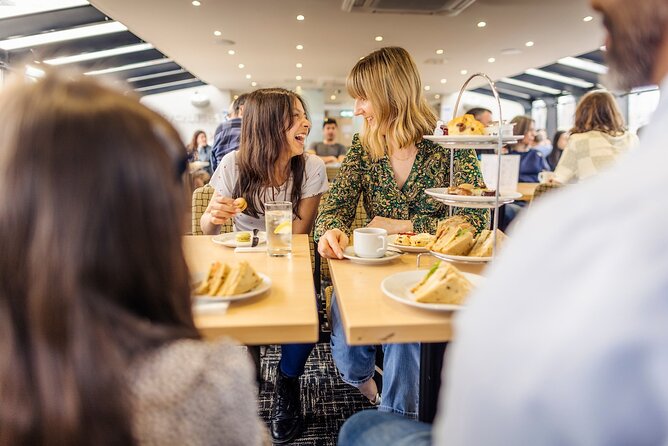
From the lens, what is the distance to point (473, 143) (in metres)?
1.19

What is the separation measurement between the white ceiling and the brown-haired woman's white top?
17.3 feet

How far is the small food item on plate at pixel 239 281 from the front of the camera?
95 cm

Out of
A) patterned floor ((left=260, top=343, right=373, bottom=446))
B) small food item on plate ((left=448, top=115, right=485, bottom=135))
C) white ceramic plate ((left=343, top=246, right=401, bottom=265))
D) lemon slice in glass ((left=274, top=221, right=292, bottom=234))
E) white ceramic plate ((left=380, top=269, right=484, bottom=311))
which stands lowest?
patterned floor ((left=260, top=343, right=373, bottom=446))

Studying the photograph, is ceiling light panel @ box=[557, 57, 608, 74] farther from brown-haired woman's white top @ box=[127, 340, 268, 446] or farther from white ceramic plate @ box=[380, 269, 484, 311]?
brown-haired woman's white top @ box=[127, 340, 268, 446]

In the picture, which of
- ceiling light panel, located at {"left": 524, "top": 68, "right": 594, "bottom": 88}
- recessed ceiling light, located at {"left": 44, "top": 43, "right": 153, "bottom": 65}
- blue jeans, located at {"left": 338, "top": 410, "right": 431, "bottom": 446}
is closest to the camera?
blue jeans, located at {"left": 338, "top": 410, "right": 431, "bottom": 446}

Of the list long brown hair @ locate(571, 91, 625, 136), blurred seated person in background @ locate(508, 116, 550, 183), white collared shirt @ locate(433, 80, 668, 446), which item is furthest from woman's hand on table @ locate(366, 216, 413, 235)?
blurred seated person in background @ locate(508, 116, 550, 183)

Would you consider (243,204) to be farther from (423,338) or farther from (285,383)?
(423,338)

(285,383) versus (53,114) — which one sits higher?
(53,114)

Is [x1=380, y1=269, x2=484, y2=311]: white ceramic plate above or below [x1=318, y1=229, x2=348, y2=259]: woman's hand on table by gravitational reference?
below

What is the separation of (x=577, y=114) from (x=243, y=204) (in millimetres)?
3217

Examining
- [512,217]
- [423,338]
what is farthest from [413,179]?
[512,217]

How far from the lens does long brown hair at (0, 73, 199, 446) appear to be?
0.47 meters

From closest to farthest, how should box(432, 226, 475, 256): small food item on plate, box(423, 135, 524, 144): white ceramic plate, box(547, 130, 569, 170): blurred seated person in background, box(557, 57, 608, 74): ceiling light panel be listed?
box(423, 135, 524, 144): white ceramic plate → box(432, 226, 475, 256): small food item on plate → box(547, 130, 569, 170): blurred seated person in background → box(557, 57, 608, 74): ceiling light panel

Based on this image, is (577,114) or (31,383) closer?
(31,383)
